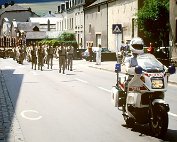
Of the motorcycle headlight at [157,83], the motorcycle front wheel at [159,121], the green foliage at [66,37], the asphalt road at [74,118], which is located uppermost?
the green foliage at [66,37]

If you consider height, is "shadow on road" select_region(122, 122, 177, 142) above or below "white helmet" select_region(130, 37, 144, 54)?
below

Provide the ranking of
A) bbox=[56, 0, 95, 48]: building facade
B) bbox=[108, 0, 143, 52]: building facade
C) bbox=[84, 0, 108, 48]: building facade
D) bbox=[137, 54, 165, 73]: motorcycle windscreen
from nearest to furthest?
bbox=[137, 54, 165, 73]: motorcycle windscreen → bbox=[108, 0, 143, 52]: building facade → bbox=[84, 0, 108, 48]: building facade → bbox=[56, 0, 95, 48]: building facade

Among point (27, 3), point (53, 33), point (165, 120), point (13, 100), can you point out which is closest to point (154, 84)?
point (165, 120)

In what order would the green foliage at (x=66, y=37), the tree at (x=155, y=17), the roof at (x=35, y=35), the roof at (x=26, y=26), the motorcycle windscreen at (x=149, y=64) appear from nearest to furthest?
the motorcycle windscreen at (x=149, y=64) → the tree at (x=155, y=17) → the green foliage at (x=66, y=37) → the roof at (x=35, y=35) → the roof at (x=26, y=26)

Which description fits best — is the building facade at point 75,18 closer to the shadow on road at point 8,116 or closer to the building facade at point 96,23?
the building facade at point 96,23

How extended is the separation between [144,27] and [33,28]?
2713 inches

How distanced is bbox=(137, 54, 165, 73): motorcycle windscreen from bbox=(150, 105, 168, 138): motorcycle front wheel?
667 millimetres

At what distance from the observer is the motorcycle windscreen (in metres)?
7.54

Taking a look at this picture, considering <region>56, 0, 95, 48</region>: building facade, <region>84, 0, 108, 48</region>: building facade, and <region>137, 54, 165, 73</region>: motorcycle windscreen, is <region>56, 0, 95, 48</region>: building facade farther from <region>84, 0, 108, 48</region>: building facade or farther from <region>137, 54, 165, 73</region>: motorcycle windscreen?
<region>137, 54, 165, 73</region>: motorcycle windscreen

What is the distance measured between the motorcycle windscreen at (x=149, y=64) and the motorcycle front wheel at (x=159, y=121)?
26.3 inches

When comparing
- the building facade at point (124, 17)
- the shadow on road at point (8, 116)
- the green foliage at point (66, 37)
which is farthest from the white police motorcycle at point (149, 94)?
the green foliage at point (66, 37)

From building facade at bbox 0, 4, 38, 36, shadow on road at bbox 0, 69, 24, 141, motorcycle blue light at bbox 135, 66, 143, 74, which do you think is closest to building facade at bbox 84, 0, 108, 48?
shadow on road at bbox 0, 69, 24, 141

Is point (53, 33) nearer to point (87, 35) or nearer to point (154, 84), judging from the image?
point (87, 35)

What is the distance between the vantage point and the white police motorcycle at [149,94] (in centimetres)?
729
